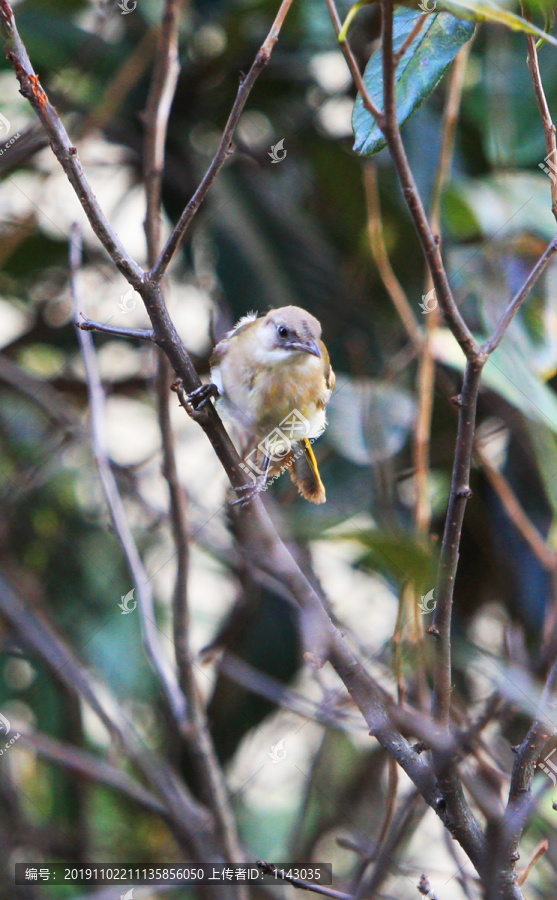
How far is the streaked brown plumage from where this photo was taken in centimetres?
200

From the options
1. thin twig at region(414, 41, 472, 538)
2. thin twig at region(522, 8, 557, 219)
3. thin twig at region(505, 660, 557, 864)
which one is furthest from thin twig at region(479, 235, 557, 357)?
thin twig at region(414, 41, 472, 538)

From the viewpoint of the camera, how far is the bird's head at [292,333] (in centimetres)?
206

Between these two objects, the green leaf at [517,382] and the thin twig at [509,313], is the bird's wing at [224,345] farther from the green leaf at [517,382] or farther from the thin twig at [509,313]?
the thin twig at [509,313]

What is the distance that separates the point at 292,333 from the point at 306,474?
1.08 ft

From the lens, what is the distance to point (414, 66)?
3.75ft

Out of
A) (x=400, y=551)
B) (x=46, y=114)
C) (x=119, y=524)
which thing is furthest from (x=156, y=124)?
(x=400, y=551)

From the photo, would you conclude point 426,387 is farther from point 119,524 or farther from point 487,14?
point 487,14

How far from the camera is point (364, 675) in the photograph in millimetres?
1177

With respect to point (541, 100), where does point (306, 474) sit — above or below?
above

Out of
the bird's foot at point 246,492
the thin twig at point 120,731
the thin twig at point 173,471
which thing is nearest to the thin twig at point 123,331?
the bird's foot at point 246,492

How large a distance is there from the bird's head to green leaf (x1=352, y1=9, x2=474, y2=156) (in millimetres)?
913

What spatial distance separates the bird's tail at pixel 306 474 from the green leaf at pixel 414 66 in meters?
0.98

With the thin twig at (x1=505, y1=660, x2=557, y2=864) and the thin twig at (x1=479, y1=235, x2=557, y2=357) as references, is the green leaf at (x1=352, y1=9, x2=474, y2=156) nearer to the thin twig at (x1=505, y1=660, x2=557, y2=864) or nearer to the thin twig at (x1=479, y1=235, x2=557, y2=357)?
the thin twig at (x1=479, y1=235, x2=557, y2=357)

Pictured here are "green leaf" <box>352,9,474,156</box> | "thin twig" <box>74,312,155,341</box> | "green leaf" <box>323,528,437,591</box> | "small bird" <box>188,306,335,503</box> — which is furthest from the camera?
"small bird" <box>188,306,335,503</box>
